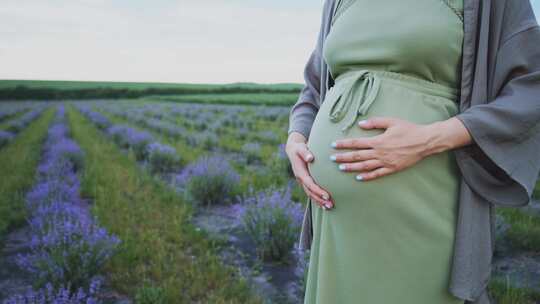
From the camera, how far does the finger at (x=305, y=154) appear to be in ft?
4.49

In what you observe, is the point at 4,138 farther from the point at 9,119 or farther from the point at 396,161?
the point at 396,161

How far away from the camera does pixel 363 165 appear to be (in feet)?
3.77

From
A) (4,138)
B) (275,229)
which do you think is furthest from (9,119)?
(275,229)

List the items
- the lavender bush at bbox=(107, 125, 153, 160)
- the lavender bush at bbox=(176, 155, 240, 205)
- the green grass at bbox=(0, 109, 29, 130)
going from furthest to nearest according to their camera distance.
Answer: the green grass at bbox=(0, 109, 29, 130) → the lavender bush at bbox=(107, 125, 153, 160) → the lavender bush at bbox=(176, 155, 240, 205)

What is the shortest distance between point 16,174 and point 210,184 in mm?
2831

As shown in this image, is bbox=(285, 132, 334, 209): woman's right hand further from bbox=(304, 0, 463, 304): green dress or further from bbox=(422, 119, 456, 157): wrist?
bbox=(422, 119, 456, 157): wrist

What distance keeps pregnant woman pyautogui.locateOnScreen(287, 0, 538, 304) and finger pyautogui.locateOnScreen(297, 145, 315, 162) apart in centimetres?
9

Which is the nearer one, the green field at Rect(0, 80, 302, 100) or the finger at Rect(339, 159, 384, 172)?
the finger at Rect(339, 159, 384, 172)

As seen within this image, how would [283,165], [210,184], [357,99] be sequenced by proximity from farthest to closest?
[283,165]
[210,184]
[357,99]

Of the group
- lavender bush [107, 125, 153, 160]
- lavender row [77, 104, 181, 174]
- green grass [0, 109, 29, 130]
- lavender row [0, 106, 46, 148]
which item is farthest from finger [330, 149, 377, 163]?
green grass [0, 109, 29, 130]

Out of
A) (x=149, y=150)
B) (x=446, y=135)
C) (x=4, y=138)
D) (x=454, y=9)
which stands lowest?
(x=149, y=150)

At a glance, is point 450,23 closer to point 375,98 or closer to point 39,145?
point 375,98

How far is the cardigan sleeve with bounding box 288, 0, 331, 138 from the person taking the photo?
165cm

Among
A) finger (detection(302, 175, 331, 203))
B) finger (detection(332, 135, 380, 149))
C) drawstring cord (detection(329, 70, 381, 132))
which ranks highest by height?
drawstring cord (detection(329, 70, 381, 132))
